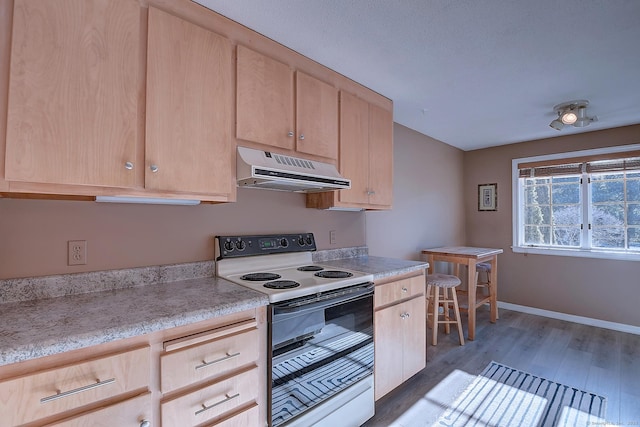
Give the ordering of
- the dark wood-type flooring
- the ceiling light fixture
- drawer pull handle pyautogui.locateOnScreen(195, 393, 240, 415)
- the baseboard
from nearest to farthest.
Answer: drawer pull handle pyautogui.locateOnScreen(195, 393, 240, 415)
the dark wood-type flooring
the ceiling light fixture
the baseboard

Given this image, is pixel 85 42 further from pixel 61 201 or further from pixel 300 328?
pixel 300 328

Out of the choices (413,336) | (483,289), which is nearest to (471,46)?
(413,336)

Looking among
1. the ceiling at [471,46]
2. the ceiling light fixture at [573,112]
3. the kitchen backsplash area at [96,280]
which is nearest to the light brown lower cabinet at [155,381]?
the kitchen backsplash area at [96,280]

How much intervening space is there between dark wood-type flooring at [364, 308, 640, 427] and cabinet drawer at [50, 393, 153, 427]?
1.48 meters

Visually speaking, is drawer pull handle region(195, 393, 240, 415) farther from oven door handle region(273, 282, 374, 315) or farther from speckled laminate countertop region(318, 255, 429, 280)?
speckled laminate countertop region(318, 255, 429, 280)

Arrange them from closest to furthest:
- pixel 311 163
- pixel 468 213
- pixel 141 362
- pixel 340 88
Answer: pixel 141 362
pixel 311 163
pixel 340 88
pixel 468 213

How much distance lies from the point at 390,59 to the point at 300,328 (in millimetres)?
1806

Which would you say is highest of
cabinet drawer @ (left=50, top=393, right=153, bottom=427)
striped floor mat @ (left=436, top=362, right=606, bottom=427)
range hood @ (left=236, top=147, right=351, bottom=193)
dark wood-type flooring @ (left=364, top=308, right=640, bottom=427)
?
range hood @ (left=236, top=147, right=351, bottom=193)

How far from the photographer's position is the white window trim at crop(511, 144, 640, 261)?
3480 mm

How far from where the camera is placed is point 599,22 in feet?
5.39

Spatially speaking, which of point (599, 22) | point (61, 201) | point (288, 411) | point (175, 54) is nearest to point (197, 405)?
point (288, 411)

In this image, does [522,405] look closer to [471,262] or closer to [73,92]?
[471,262]

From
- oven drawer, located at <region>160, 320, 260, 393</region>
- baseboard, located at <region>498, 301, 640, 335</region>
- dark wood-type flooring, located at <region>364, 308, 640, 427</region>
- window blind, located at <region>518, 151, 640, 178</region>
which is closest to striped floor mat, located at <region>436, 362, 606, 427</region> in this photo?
dark wood-type flooring, located at <region>364, 308, 640, 427</region>

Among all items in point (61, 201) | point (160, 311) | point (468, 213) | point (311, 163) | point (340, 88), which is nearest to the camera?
point (160, 311)
